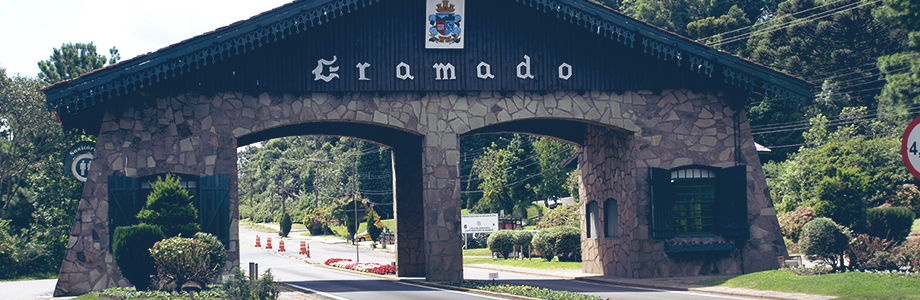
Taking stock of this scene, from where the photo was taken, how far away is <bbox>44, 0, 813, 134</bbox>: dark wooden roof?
2022cm

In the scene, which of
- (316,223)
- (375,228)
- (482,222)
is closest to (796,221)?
(482,222)

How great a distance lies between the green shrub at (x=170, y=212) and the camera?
18438 millimetres

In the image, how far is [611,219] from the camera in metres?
26.1

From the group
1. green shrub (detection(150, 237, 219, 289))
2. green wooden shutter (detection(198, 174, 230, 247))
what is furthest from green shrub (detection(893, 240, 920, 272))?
green wooden shutter (detection(198, 174, 230, 247))

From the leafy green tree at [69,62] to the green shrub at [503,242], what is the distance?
24.2 m

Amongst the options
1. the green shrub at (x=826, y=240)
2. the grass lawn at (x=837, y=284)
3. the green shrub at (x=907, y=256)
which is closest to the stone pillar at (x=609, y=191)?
the grass lawn at (x=837, y=284)

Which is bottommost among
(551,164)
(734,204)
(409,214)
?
(409,214)

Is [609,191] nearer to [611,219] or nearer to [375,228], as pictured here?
[611,219]

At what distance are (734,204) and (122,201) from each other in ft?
57.3

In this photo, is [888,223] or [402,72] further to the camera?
[888,223]

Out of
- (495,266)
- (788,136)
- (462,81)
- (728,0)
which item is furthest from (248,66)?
(728,0)

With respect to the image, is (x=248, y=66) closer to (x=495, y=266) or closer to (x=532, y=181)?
(x=495, y=266)

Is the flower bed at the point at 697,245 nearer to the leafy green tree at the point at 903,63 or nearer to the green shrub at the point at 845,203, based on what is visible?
the green shrub at the point at 845,203

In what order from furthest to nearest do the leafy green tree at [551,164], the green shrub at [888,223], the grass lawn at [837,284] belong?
the leafy green tree at [551,164] → the green shrub at [888,223] → the grass lawn at [837,284]
